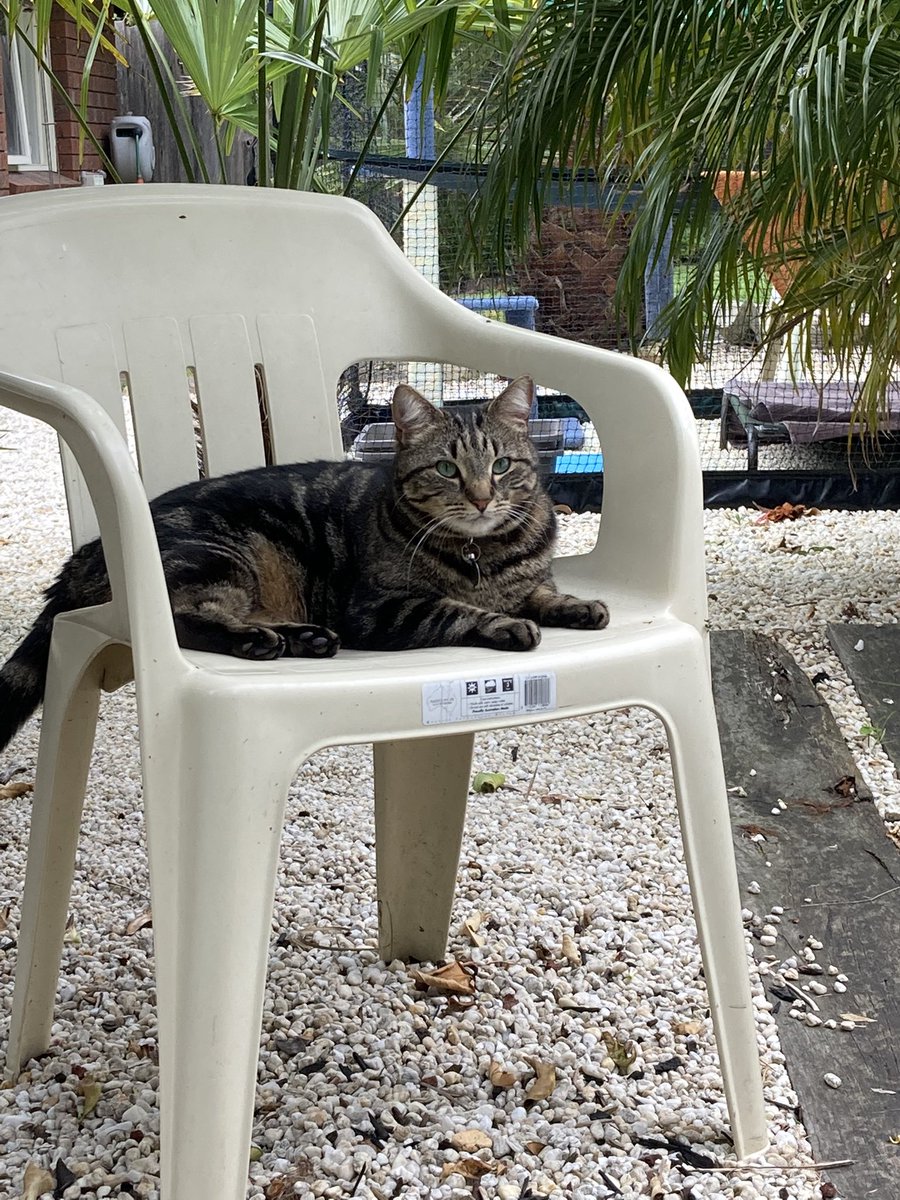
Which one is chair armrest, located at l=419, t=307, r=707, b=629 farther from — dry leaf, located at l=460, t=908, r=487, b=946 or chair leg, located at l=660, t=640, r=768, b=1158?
dry leaf, located at l=460, t=908, r=487, b=946

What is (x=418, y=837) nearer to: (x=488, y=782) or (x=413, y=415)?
(x=413, y=415)

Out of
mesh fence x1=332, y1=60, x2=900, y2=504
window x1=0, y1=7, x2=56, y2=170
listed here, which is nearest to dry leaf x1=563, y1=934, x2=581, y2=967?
mesh fence x1=332, y1=60, x2=900, y2=504

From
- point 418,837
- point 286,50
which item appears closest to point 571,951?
point 418,837

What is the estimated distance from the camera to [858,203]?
2787mm

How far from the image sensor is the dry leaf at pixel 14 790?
2.55 m

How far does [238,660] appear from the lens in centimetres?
136

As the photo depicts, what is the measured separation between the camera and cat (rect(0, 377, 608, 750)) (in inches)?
62.2

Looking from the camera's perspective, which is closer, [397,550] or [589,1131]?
[589,1131]

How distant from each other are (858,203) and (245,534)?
1798 mm

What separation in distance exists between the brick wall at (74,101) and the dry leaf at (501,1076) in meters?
6.01

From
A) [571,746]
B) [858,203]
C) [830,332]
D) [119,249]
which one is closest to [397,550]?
[119,249]

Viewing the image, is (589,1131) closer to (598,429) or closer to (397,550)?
(397,550)

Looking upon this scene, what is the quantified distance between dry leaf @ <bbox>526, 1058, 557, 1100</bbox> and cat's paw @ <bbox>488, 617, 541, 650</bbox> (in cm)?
62

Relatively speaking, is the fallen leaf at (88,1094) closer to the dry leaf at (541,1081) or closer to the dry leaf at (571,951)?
the dry leaf at (541,1081)
